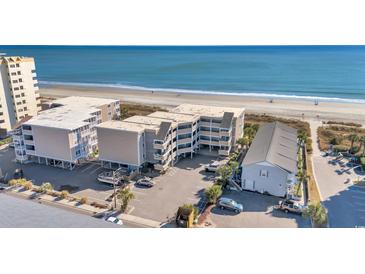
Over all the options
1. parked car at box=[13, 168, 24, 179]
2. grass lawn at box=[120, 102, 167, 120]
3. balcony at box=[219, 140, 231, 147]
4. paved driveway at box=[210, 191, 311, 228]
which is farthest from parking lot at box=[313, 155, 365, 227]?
grass lawn at box=[120, 102, 167, 120]

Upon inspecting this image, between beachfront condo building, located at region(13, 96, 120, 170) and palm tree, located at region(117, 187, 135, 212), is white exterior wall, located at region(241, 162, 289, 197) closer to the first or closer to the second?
palm tree, located at region(117, 187, 135, 212)

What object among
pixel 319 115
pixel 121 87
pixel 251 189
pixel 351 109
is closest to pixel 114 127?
pixel 251 189

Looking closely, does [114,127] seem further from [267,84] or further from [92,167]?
[267,84]

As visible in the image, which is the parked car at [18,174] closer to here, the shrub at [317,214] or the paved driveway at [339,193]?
the shrub at [317,214]

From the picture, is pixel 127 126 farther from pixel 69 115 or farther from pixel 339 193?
pixel 339 193

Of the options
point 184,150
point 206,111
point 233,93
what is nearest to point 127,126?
point 184,150
